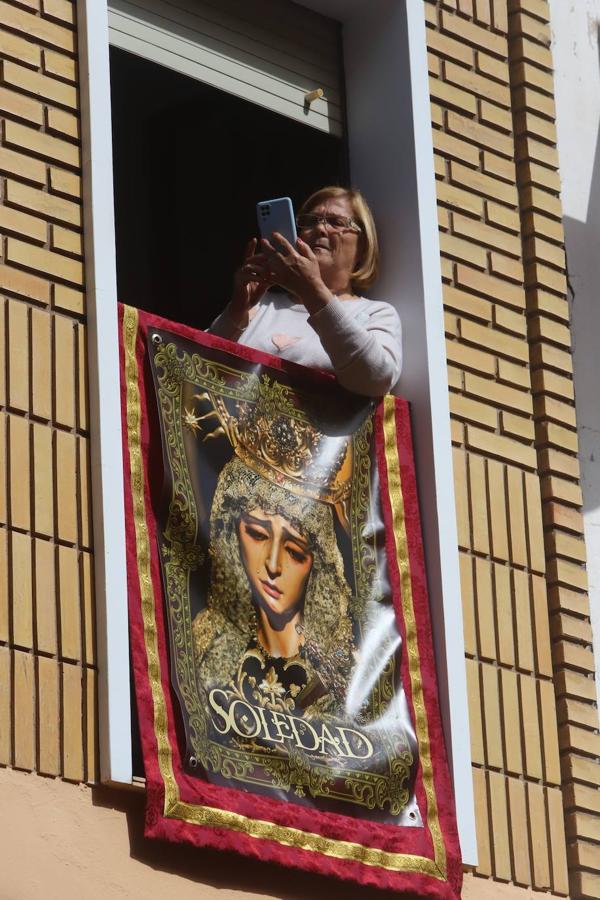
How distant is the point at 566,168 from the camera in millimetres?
10391

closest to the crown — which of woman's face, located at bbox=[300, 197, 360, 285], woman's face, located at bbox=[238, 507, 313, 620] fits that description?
woman's face, located at bbox=[238, 507, 313, 620]

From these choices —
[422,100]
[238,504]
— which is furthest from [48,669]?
[422,100]

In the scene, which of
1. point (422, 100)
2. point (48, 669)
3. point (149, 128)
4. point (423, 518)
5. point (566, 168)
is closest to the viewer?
point (48, 669)

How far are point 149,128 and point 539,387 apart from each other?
2624 millimetres

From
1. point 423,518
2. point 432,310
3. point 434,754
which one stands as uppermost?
point 432,310

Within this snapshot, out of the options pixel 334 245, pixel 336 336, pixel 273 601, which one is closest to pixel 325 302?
pixel 336 336

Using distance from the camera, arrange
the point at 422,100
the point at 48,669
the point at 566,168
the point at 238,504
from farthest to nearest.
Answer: the point at 566,168, the point at 422,100, the point at 238,504, the point at 48,669

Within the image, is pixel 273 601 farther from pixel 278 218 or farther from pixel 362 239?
pixel 362 239

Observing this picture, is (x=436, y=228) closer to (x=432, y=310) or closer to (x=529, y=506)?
(x=432, y=310)

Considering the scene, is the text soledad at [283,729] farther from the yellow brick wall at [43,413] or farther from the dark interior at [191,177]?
the dark interior at [191,177]

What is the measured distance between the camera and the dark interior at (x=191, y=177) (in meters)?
10.3

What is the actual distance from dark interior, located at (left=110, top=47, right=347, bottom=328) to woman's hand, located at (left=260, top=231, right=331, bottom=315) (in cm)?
121

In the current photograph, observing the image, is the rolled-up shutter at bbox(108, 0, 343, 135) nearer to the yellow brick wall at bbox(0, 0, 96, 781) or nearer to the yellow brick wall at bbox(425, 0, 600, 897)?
the yellow brick wall at bbox(425, 0, 600, 897)

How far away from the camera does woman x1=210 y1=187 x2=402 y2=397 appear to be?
28.6 feet
